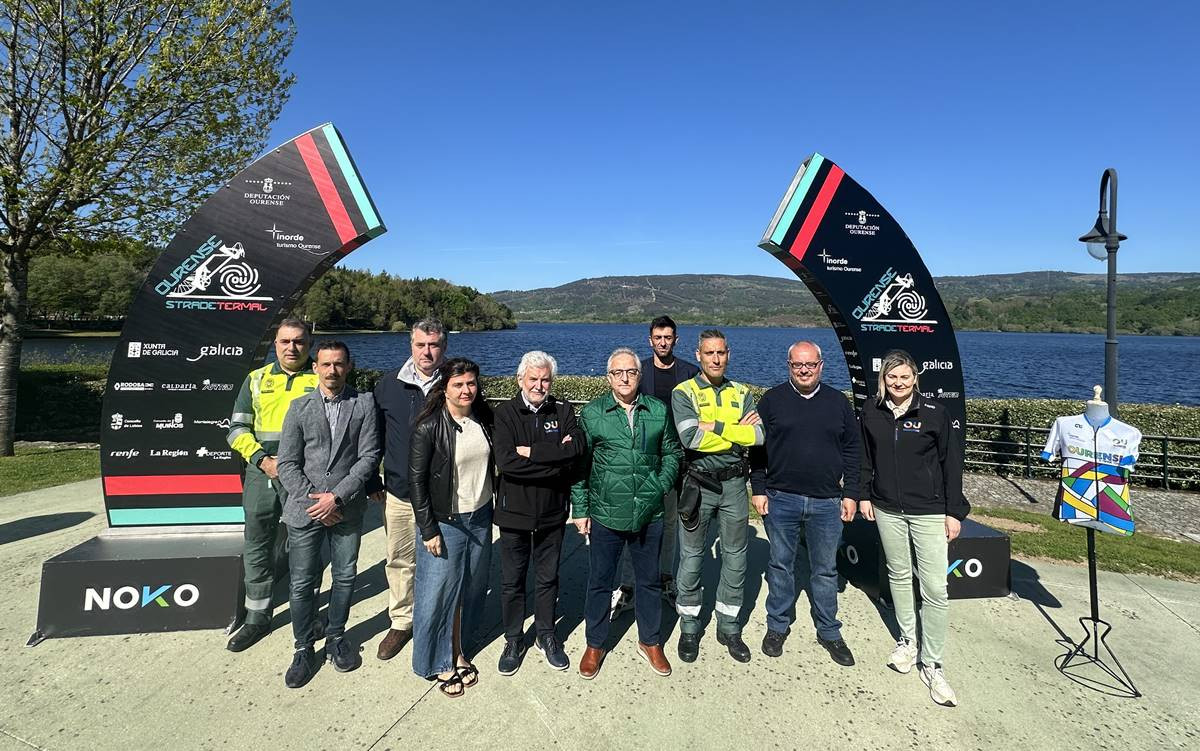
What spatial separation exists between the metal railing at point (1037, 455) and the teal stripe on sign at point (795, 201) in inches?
249

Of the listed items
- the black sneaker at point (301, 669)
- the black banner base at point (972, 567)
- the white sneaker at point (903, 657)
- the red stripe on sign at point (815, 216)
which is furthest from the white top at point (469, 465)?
the red stripe on sign at point (815, 216)

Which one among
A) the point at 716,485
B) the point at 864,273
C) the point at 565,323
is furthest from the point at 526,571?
the point at 565,323

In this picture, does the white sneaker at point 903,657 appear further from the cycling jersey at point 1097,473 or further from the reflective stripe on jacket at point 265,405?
the reflective stripe on jacket at point 265,405

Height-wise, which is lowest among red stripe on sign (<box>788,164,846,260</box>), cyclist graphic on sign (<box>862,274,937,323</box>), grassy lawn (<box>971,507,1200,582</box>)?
grassy lawn (<box>971,507,1200,582</box>)

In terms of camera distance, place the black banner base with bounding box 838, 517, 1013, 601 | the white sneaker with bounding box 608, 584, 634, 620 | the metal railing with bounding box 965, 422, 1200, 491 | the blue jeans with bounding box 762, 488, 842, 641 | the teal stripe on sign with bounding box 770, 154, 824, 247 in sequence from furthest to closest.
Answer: the metal railing with bounding box 965, 422, 1200, 491 < the teal stripe on sign with bounding box 770, 154, 824, 247 < the black banner base with bounding box 838, 517, 1013, 601 < the white sneaker with bounding box 608, 584, 634, 620 < the blue jeans with bounding box 762, 488, 842, 641

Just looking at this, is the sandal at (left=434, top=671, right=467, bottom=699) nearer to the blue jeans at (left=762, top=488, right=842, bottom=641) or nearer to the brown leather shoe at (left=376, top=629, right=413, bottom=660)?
the brown leather shoe at (left=376, top=629, right=413, bottom=660)

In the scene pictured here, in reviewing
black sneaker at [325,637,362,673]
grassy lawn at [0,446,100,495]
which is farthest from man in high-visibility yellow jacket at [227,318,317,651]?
grassy lawn at [0,446,100,495]

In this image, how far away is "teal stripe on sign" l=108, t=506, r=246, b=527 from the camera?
4230 millimetres

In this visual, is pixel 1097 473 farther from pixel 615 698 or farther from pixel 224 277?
pixel 224 277

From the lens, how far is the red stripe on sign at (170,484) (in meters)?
4.21

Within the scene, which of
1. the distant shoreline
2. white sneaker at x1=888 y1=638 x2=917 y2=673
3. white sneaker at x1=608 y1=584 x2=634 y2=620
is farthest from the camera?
the distant shoreline

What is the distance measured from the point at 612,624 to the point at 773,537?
135 cm

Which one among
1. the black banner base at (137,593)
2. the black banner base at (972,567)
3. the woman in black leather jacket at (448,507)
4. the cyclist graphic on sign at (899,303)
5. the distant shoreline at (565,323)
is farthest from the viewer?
the distant shoreline at (565,323)

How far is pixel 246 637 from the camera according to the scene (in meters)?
3.42
